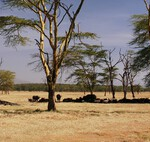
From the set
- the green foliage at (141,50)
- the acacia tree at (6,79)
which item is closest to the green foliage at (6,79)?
the acacia tree at (6,79)

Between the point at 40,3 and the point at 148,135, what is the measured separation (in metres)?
11.9

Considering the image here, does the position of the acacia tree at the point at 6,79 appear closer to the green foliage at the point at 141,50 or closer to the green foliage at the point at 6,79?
the green foliage at the point at 6,79

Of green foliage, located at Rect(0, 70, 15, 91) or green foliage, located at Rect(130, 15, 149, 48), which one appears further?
green foliage, located at Rect(0, 70, 15, 91)

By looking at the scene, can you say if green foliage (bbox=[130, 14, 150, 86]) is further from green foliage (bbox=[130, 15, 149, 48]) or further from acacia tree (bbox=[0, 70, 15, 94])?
acacia tree (bbox=[0, 70, 15, 94])

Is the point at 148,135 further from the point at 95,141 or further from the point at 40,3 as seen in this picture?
the point at 40,3

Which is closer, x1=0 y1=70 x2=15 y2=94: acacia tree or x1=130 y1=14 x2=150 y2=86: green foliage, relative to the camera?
x1=130 y1=14 x2=150 y2=86: green foliage

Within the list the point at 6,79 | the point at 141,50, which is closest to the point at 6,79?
the point at 6,79

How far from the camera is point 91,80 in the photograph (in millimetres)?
46281

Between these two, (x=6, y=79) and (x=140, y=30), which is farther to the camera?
(x=6, y=79)

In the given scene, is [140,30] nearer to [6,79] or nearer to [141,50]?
[141,50]

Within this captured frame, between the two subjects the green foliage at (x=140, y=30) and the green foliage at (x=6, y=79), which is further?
the green foliage at (x=6, y=79)

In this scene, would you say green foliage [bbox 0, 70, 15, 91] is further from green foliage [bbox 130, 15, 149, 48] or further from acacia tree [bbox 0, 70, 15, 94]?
green foliage [bbox 130, 15, 149, 48]

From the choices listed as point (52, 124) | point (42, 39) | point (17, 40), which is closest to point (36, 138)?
point (52, 124)

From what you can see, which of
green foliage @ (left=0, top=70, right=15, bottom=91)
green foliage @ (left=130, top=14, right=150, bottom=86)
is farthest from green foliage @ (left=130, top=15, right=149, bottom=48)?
green foliage @ (left=0, top=70, right=15, bottom=91)
